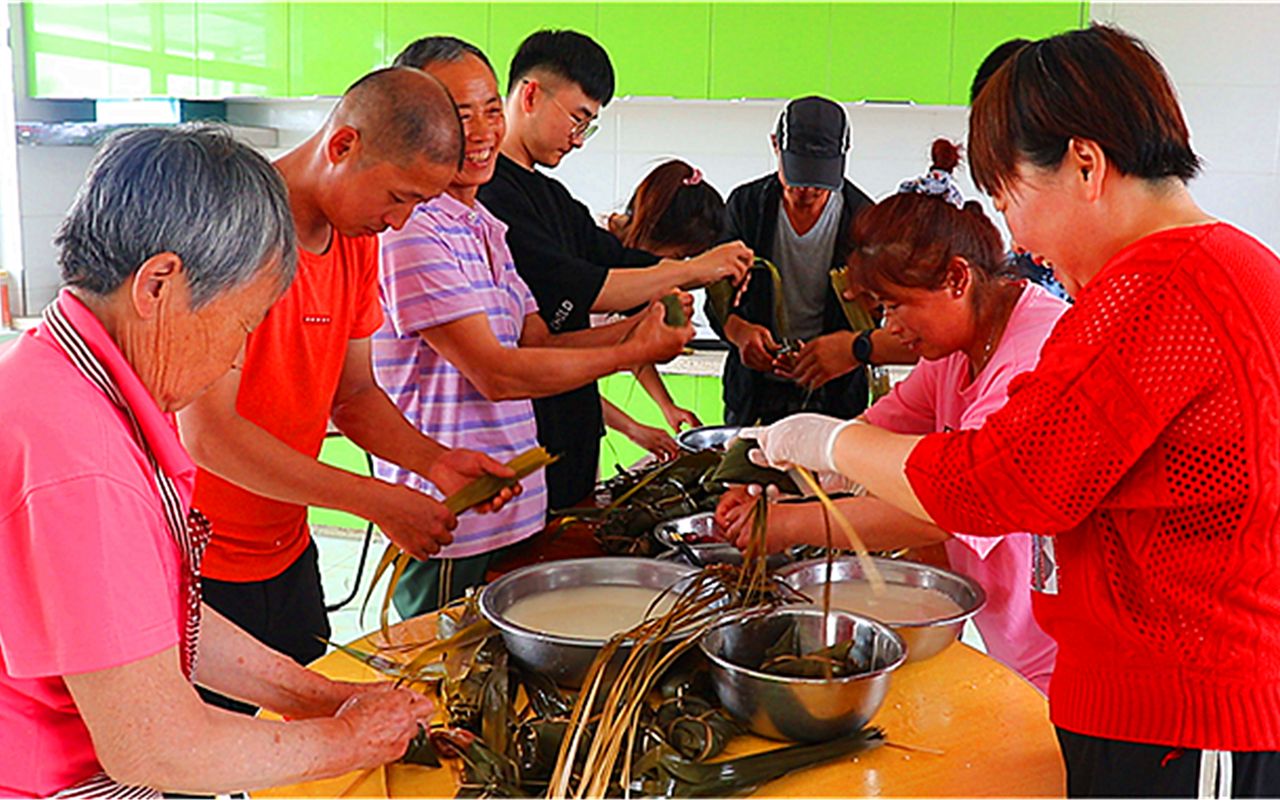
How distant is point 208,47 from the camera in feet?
19.2

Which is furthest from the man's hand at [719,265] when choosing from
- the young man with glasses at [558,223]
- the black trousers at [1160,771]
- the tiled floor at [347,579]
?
the black trousers at [1160,771]

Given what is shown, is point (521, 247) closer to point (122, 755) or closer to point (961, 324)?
point (961, 324)

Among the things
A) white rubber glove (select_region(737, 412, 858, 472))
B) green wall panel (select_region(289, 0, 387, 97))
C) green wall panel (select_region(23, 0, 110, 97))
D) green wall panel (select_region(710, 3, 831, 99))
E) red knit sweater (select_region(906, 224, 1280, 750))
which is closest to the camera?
red knit sweater (select_region(906, 224, 1280, 750))

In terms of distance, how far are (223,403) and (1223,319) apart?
145cm

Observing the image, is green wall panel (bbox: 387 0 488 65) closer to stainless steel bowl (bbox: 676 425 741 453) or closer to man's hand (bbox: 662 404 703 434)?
man's hand (bbox: 662 404 703 434)

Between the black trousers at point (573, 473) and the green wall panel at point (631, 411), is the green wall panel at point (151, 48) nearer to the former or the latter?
the green wall panel at point (631, 411)

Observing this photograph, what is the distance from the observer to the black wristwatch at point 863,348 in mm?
3254

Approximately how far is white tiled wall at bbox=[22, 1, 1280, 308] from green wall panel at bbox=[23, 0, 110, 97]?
0.36 m

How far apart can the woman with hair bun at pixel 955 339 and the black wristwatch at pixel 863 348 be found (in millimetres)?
809

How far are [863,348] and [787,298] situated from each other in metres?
0.60

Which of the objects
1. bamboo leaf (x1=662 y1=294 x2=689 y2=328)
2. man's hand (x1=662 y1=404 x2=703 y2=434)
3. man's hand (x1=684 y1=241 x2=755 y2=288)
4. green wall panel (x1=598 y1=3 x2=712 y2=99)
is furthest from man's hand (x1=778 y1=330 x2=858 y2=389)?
green wall panel (x1=598 y1=3 x2=712 y2=99)

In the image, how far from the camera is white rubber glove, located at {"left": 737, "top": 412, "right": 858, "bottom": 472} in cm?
173

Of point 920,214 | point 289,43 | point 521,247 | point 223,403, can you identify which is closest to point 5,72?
point 289,43

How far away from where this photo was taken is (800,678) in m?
1.54
